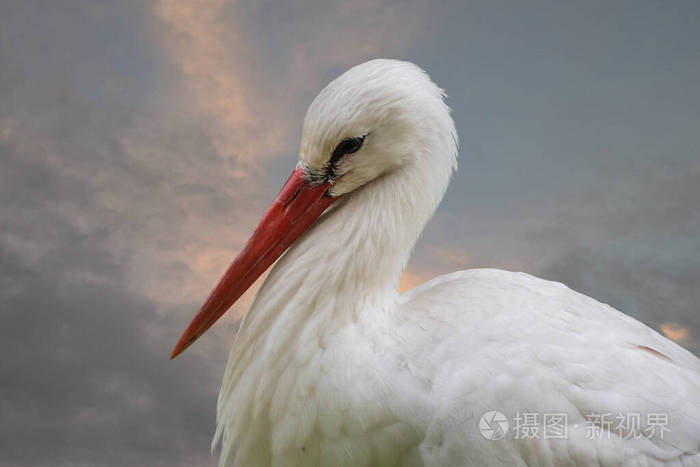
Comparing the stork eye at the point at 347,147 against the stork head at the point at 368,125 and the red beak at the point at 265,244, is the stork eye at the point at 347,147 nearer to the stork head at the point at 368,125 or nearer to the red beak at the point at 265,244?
the stork head at the point at 368,125

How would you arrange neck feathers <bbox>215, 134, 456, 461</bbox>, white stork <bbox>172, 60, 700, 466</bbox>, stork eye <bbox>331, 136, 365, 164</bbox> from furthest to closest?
stork eye <bbox>331, 136, 365, 164</bbox> → neck feathers <bbox>215, 134, 456, 461</bbox> → white stork <bbox>172, 60, 700, 466</bbox>

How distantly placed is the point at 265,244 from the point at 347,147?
545 millimetres

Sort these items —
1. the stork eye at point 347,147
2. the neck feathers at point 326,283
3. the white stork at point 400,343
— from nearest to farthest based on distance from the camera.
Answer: the white stork at point 400,343 < the neck feathers at point 326,283 < the stork eye at point 347,147

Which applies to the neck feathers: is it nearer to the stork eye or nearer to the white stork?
the white stork

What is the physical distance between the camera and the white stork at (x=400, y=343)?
6.91ft

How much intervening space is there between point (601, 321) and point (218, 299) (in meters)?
1.59

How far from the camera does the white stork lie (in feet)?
6.91

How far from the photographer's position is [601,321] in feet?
8.00

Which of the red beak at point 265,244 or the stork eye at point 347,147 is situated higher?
the stork eye at point 347,147

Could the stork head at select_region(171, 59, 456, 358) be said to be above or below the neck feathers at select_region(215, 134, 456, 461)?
above

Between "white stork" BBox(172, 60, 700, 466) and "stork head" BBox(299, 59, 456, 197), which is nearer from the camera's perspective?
"white stork" BBox(172, 60, 700, 466)

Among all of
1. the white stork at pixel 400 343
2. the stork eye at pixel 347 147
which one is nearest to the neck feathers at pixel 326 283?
the white stork at pixel 400 343

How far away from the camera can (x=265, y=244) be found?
102 inches

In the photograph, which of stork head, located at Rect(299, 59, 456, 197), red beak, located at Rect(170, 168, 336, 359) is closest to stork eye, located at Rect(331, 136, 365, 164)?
stork head, located at Rect(299, 59, 456, 197)
